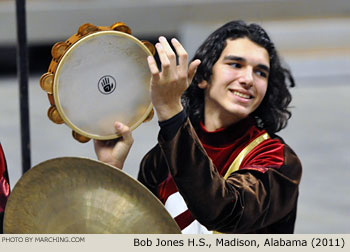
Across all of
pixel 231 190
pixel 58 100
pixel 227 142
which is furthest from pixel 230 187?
pixel 58 100

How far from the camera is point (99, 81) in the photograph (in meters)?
1.52

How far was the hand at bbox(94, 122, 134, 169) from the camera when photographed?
155 centimetres

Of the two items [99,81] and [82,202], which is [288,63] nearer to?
[99,81]

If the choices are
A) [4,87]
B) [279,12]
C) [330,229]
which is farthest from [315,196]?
[4,87]

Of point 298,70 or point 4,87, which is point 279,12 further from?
point 4,87

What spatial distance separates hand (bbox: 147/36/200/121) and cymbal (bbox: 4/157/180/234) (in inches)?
6.2

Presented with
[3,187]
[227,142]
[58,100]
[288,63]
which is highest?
[58,100]

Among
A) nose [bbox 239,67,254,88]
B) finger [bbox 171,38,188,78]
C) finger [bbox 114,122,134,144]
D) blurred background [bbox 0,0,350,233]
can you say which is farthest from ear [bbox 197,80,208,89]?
blurred background [bbox 0,0,350,233]

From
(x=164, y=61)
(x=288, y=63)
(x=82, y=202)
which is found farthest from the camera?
(x=288, y=63)

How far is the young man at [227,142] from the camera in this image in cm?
136

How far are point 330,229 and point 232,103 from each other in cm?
238

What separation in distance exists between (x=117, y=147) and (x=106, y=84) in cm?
16

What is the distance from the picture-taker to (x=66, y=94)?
1.50 metres

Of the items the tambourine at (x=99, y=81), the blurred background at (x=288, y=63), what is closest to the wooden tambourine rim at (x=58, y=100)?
the tambourine at (x=99, y=81)
